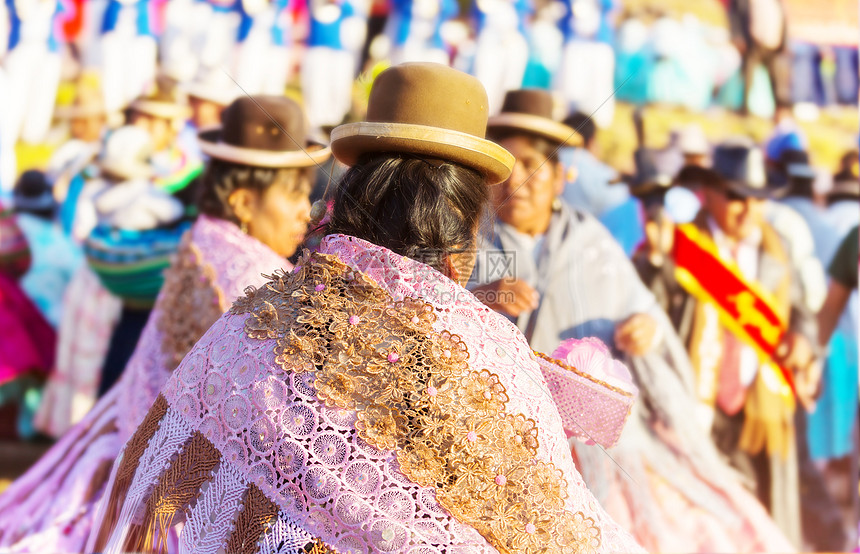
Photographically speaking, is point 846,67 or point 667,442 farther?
point 846,67

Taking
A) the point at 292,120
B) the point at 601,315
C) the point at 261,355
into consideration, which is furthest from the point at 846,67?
the point at 261,355

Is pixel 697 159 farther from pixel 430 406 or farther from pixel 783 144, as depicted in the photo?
pixel 430 406

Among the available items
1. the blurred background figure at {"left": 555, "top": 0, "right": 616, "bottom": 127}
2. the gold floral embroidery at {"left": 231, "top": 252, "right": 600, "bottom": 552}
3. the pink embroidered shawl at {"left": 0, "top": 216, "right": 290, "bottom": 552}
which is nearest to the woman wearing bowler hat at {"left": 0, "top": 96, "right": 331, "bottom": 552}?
the pink embroidered shawl at {"left": 0, "top": 216, "right": 290, "bottom": 552}

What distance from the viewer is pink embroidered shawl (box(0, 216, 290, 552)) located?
8.32ft

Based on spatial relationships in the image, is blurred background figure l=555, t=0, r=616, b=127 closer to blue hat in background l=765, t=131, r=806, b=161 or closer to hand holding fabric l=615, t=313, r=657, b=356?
blue hat in background l=765, t=131, r=806, b=161

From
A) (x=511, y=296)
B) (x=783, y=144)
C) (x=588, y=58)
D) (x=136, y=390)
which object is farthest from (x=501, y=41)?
(x=136, y=390)

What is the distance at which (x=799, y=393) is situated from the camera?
3777 millimetres

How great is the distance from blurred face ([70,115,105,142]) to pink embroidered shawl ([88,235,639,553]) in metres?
2.93

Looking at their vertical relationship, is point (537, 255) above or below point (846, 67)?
below

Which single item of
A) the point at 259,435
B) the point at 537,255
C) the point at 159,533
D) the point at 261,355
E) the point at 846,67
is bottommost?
the point at 537,255

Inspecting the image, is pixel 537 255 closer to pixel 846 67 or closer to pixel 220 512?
pixel 846 67

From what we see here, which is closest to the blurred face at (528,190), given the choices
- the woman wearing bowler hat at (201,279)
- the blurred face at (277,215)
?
the woman wearing bowler hat at (201,279)

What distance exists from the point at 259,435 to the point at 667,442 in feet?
9.26

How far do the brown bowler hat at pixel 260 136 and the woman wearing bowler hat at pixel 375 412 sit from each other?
4.96 feet
